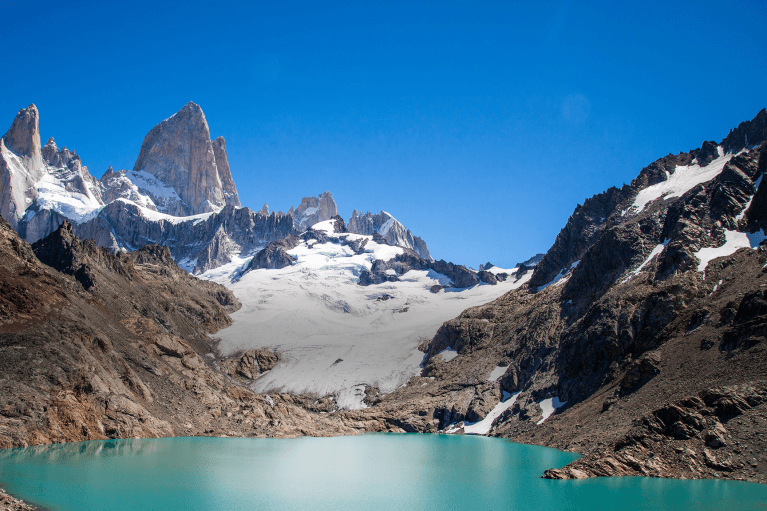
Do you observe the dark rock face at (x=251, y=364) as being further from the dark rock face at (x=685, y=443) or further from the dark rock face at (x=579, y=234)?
the dark rock face at (x=685, y=443)

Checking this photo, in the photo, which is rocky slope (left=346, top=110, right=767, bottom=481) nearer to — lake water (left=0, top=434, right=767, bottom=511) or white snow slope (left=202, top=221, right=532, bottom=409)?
lake water (left=0, top=434, right=767, bottom=511)

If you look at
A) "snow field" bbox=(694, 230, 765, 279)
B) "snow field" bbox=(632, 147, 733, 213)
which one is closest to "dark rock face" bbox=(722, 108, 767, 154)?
"snow field" bbox=(632, 147, 733, 213)

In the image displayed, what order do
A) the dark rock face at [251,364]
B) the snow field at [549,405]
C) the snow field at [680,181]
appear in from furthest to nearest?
1. the dark rock face at [251,364]
2. the snow field at [680,181]
3. the snow field at [549,405]

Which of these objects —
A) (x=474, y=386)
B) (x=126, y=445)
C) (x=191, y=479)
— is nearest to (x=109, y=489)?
(x=191, y=479)

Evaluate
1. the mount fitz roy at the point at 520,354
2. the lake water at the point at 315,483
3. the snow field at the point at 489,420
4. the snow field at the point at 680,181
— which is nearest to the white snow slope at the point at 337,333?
the mount fitz roy at the point at 520,354

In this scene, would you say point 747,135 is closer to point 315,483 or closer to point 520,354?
point 520,354
